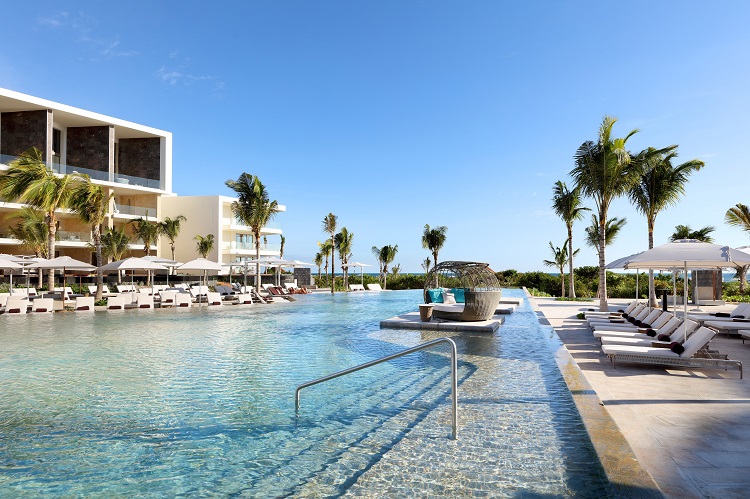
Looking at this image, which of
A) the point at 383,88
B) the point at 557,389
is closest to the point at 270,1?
the point at 383,88

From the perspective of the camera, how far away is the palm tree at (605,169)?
1750 centimetres

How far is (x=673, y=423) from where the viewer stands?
515 cm

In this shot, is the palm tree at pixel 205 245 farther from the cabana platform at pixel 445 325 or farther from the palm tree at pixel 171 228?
the cabana platform at pixel 445 325

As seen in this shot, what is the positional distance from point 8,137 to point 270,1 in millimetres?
26103

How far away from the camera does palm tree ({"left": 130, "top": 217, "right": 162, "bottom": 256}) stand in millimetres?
39469

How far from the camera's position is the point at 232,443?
5.20 meters

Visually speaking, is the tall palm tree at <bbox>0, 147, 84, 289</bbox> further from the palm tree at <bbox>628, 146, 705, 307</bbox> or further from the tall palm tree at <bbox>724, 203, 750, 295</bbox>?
the tall palm tree at <bbox>724, 203, 750, 295</bbox>

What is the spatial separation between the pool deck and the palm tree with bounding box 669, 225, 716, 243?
2420cm

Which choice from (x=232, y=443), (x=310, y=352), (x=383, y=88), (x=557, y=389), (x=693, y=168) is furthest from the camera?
(x=383, y=88)

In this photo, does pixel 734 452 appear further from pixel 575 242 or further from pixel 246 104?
pixel 246 104

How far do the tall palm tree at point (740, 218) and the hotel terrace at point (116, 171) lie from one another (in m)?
35.1

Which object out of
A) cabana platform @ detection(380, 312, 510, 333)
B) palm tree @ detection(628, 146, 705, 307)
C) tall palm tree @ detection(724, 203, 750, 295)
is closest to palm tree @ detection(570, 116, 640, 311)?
palm tree @ detection(628, 146, 705, 307)

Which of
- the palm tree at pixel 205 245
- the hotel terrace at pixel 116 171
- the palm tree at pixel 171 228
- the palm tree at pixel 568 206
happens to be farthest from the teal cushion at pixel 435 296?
the palm tree at pixel 205 245

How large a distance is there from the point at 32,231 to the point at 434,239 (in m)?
31.9
